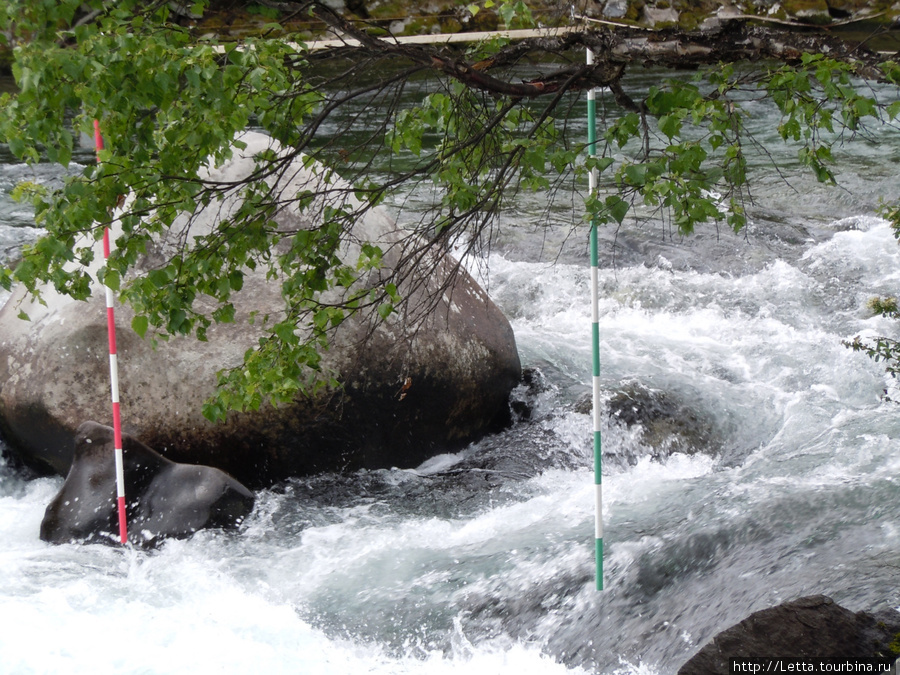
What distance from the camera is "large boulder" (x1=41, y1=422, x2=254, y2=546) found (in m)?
4.73

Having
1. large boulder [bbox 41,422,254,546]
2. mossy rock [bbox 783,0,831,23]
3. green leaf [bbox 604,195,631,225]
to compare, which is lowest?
large boulder [bbox 41,422,254,546]

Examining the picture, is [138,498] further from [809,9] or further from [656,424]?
[809,9]

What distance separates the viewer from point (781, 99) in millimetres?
2672

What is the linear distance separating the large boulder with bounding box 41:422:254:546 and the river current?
111 millimetres

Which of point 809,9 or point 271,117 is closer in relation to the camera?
Answer: point 271,117

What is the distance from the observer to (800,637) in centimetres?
295

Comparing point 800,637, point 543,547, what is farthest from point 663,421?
point 800,637

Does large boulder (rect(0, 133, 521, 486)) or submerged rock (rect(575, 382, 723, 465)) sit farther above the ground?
large boulder (rect(0, 133, 521, 486))

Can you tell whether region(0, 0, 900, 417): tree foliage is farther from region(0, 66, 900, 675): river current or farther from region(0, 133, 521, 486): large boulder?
region(0, 133, 521, 486): large boulder

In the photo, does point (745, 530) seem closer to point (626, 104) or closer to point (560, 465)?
point (560, 465)

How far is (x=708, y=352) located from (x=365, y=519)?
3.32 meters

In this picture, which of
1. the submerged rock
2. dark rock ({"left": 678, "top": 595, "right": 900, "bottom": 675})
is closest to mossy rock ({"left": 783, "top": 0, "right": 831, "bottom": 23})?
the submerged rock

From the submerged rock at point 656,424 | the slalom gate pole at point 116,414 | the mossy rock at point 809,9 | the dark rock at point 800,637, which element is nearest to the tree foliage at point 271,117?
the dark rock at point 800,637

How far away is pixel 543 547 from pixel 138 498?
2.11 meters
